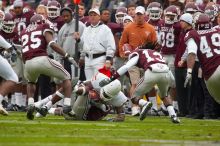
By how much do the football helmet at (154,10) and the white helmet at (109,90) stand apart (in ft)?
14.5

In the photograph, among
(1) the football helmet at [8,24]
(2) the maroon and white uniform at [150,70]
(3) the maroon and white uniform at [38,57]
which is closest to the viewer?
(2) the maroon and white uniform at [150,70]

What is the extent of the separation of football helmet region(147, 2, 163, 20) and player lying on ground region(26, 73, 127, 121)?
13.1 ft

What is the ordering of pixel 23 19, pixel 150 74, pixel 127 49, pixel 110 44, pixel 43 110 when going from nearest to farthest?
pixel 150 74, pixel 43 110, pixel 127 49, pixel 110 44, pixel 23 19

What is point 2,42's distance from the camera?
48.2 ft

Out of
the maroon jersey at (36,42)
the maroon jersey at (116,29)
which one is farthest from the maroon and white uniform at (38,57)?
the maroon jersey at (116,29)

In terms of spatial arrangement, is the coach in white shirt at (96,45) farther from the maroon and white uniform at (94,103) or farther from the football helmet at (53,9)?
the maroon and white uniform at (94,103)

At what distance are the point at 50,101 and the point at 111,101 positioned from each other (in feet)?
3.96

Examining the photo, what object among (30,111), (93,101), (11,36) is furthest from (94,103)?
(11,36)

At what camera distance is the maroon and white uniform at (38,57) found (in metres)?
15.4

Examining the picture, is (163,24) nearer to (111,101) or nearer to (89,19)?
(89,19)

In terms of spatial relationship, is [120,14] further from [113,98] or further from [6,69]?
Answer: [6,69]

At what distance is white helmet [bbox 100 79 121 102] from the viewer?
46.9 ft

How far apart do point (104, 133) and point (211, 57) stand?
2.80 m

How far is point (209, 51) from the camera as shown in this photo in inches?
560
